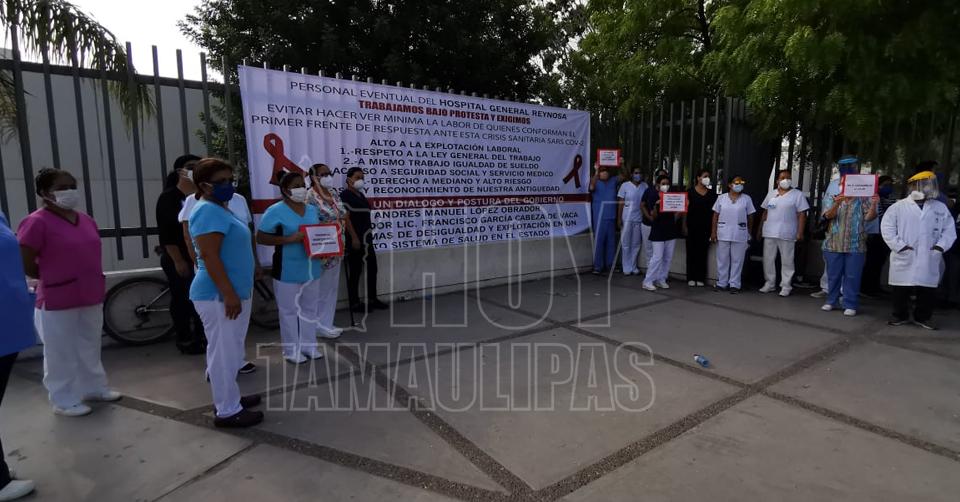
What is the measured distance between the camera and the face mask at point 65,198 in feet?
11.5

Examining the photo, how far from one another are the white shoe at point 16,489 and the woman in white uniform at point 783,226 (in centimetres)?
778

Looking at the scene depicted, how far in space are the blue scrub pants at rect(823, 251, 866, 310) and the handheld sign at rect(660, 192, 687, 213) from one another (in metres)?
1.81

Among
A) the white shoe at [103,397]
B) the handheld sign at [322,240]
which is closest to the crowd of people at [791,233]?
the handheld sign at [322,240]

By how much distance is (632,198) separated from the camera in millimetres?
8492

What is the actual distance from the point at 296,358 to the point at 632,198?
18.8 feet

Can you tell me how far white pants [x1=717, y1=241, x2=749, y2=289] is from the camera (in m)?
7.61

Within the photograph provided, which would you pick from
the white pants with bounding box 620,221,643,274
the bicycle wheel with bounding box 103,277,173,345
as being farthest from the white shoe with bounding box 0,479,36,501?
the white pants with bounding box 620,221,643,274

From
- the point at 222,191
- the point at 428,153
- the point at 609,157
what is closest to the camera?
the point at 222,191

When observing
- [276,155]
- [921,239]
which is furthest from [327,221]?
[921,239]

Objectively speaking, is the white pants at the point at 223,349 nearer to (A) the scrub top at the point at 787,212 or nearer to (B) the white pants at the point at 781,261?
(A) the scrub top at the point at 787,212

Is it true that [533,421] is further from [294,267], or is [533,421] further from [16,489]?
[16,489]

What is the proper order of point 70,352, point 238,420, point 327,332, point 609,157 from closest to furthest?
point 238,420
point 70,352
point 327,332
point 609,157

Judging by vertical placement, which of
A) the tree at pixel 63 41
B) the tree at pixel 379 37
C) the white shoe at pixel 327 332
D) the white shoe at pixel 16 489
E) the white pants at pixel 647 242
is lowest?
the white shoe at pixel 16 489

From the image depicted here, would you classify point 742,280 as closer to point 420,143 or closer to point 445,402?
point 420,143
